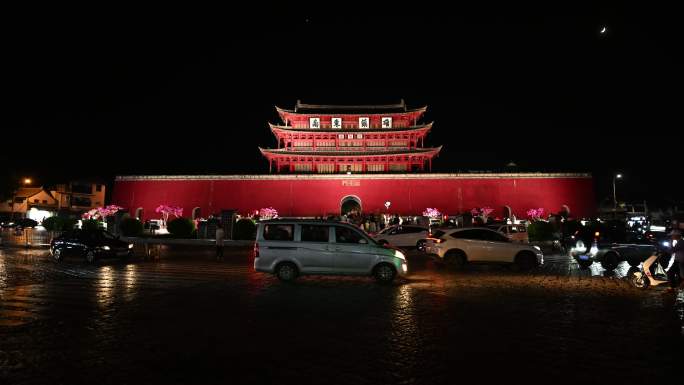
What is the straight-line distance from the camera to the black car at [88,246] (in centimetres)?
1520

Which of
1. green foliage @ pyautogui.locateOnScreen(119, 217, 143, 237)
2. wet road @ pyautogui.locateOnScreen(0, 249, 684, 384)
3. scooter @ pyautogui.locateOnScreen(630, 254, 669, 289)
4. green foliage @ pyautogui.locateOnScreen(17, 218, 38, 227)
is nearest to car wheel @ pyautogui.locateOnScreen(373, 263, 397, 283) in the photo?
wet road @ pyautogui.locateOnScreen(0, 249, 684, 384)

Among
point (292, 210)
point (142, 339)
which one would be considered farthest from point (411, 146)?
point (142, 339)

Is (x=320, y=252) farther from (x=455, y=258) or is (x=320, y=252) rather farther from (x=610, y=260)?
(x=610, y=260)

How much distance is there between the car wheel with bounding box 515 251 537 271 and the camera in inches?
535

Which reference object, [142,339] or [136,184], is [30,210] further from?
[142,339]

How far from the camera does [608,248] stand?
13242mm

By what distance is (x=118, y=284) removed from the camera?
1026 centimetres

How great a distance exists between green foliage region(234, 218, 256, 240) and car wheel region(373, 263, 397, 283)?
1848 centimetres

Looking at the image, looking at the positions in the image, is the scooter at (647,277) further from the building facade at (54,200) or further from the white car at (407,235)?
the building facade at (54,200)

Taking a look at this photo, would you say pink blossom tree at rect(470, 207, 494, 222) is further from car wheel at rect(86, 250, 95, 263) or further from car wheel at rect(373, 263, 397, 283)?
car wheel at rect(86, 250, 95, 263)

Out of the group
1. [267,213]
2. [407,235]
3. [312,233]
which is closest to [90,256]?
[312,233]

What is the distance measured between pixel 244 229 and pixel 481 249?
57.5 ft

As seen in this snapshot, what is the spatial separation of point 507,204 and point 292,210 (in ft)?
61.1

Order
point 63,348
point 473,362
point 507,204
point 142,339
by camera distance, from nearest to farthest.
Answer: point 473,362
point 63,348
point 142,339
point 507,204
